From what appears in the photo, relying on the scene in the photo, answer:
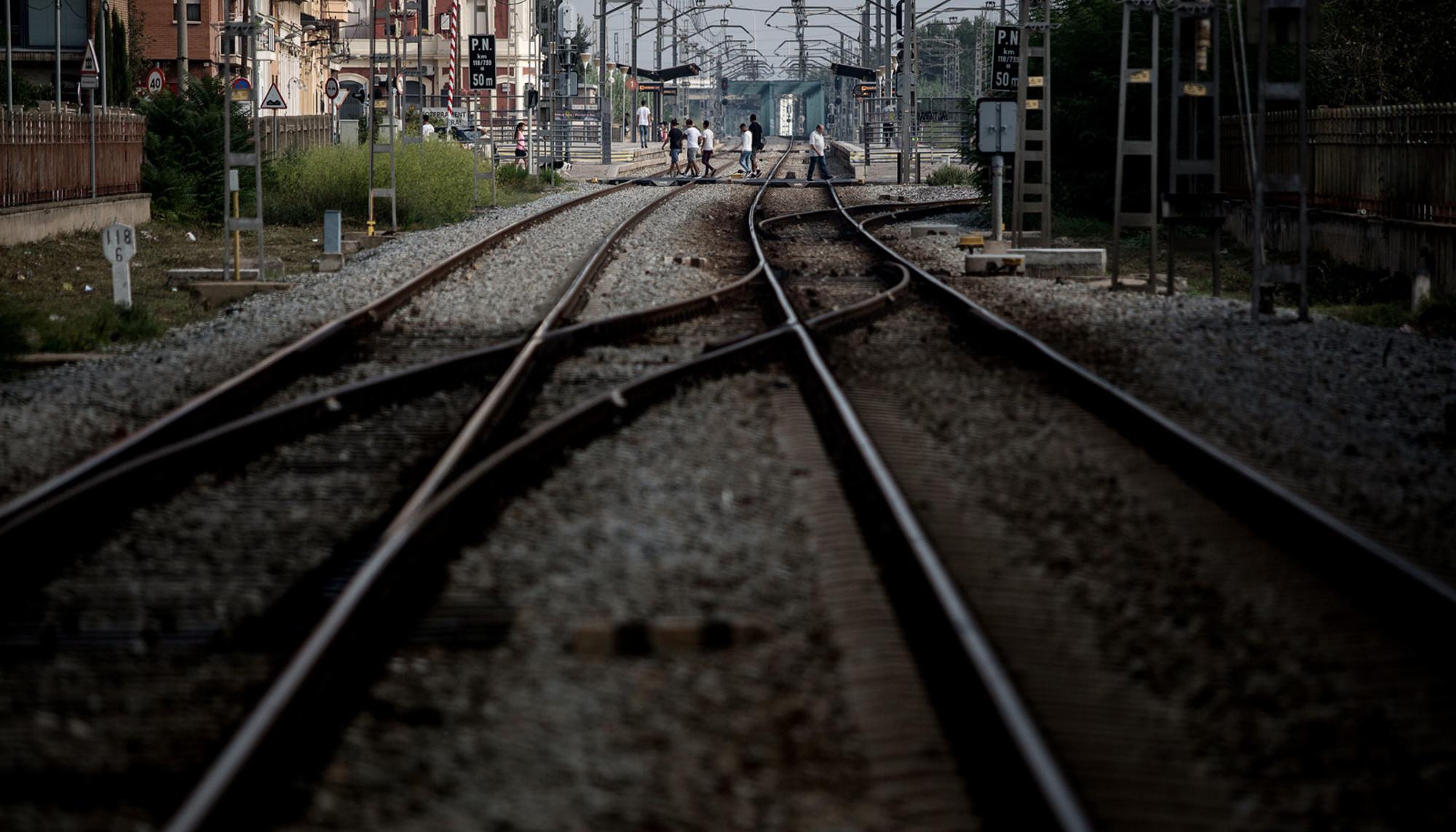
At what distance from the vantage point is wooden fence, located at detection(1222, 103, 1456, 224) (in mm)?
19422

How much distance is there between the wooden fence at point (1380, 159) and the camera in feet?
63.7

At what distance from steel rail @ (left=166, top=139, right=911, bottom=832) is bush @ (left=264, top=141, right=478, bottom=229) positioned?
19.9 m

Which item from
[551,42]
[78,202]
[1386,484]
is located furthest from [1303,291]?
[551,42]

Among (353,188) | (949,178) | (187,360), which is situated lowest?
(187,360)

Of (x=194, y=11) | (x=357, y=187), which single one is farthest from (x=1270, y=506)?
(x=194, y=11)

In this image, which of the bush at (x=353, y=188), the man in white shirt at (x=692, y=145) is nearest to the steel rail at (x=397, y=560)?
the bush at (x=353, y=188)

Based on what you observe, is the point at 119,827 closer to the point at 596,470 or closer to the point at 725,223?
the point at 596,470

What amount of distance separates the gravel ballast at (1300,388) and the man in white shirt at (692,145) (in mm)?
33448

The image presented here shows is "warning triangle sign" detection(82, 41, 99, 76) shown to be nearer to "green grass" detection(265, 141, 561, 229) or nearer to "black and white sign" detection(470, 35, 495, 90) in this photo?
"green grass" detection(265, 141, 561, 229)

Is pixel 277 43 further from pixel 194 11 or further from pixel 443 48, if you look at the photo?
pixel 443 48

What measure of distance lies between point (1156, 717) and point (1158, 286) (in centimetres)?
1520

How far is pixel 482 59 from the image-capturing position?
3472 centimetres

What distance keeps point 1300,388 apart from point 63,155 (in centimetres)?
2031

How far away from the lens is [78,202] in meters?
25.3
